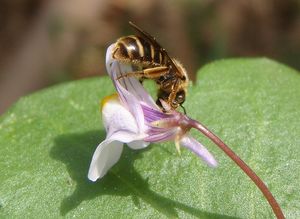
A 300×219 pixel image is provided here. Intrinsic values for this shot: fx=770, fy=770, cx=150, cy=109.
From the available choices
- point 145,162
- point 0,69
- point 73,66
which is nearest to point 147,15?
point 73,66

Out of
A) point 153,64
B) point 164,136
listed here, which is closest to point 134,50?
point 153,64

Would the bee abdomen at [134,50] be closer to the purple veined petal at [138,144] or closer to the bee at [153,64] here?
the bee at [153,64]

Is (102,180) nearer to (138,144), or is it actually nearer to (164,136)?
(138,144)

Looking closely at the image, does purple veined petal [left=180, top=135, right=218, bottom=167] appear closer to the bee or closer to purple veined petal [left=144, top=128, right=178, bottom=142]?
purple veined petal [left=144, top=128, right=178, bottom=142]

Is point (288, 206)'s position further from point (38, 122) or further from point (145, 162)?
point (38, 122)

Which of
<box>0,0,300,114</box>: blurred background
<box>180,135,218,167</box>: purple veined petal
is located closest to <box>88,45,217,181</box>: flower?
<box>180,135,218,167</box>: purple veined petal

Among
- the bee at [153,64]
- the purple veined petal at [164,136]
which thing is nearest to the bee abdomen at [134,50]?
the bee at [153,64]
